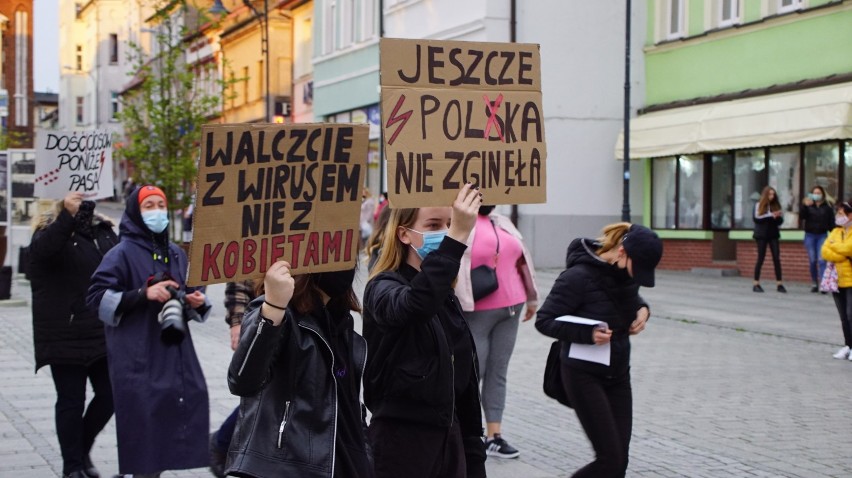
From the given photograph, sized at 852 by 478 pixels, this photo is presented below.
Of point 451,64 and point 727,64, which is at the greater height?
point 727,64

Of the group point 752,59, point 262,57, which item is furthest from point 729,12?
point 262,57

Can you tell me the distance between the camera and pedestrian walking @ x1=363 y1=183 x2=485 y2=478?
4.51 m

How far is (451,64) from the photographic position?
501cm

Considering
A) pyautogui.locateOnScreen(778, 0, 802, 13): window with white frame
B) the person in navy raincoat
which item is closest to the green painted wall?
pyautogui.locateOnScreen(778, 0, 802, 13): window with white frame

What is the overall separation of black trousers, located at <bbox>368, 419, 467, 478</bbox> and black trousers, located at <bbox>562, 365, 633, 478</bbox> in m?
1.29

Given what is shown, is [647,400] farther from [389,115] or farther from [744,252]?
[744,252]

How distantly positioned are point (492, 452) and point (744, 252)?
17511 mm

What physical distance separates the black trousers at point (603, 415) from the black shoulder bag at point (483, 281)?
209cm

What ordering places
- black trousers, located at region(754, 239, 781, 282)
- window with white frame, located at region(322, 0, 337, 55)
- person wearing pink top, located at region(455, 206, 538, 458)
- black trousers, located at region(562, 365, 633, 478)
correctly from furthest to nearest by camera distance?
window with white frame, located at region(322, 0, 337, 55) → black trousers, located at region(754, 239, 781, 282) → person wearing pink top, located at region(455, 206, 538, 458) → black trousers, located at region(562, 365, 633, 478)

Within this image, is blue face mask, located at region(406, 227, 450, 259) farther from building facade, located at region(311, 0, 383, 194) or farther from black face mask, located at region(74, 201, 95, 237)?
building facade, located at region(311, 0, 383, 194)

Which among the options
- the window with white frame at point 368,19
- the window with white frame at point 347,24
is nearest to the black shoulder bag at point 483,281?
the window with white frame at point 368,19

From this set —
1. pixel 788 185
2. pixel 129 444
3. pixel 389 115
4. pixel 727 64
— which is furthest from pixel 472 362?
pixel 727 64

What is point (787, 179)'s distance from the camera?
23750 millimetres

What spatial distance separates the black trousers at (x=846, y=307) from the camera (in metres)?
12.8
